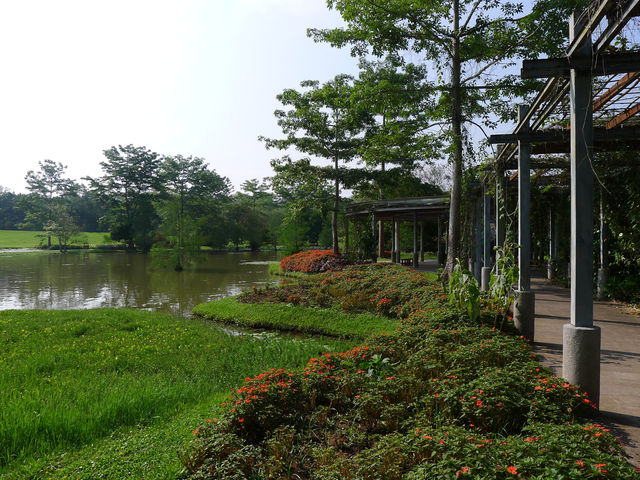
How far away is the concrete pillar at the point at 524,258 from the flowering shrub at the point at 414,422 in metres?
1.34

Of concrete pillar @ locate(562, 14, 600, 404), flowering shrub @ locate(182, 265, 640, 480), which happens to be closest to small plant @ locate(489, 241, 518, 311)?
flowering shrub @ locate(182, 265, 640, 480)

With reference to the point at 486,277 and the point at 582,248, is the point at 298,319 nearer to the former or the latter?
the point at 486,277

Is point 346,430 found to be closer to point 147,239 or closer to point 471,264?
point 471,264

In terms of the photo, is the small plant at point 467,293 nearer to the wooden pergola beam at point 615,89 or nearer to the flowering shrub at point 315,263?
the wooden pergola beam at point 615,89

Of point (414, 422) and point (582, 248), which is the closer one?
point (414, 422)

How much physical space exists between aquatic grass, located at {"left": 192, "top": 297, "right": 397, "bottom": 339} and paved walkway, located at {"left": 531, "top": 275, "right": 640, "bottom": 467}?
2.89 meters

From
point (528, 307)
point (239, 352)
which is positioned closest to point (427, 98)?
point (528, 307)

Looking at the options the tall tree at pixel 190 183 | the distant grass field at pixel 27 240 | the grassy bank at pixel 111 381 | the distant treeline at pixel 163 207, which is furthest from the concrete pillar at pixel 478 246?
the distant grass field at pixel 27 240

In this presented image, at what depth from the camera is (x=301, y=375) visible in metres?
4.26

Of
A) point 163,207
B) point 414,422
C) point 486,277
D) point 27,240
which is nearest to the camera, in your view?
point 414,422

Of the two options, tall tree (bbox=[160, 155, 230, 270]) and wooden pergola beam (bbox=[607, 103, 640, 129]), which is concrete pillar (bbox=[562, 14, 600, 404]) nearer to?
wooden pergola beam (bbox=[607, 103, 640, 129])

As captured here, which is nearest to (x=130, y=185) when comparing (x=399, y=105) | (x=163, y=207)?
(x=163, y=207)

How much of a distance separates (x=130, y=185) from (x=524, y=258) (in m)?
51.8

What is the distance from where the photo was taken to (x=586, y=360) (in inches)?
142
